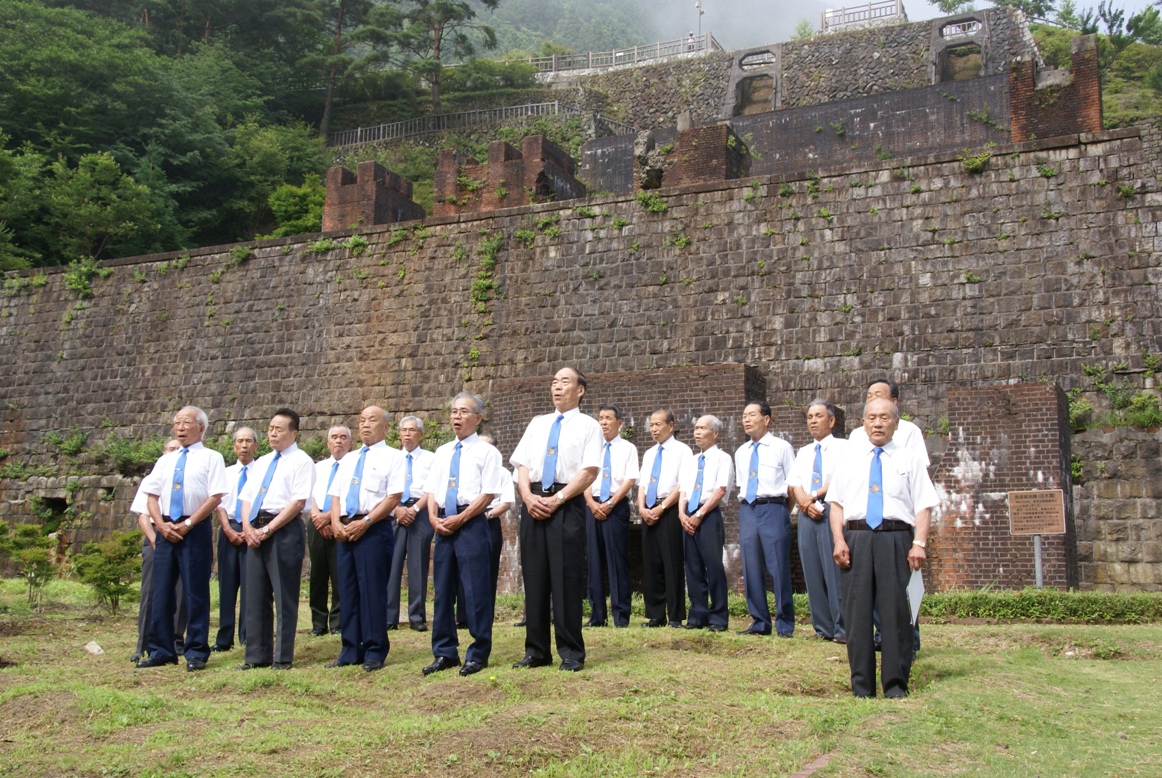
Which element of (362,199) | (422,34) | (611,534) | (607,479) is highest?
(422,34)

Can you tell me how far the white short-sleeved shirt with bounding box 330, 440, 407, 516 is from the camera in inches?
302

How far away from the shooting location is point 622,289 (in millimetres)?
15977

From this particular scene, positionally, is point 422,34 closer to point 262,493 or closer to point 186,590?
point 262,493

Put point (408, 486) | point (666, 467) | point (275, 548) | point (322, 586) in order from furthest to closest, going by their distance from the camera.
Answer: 1. point (322, 586)
2. point (408, 486)
3. point (666, 467)
4. point (275, 548)

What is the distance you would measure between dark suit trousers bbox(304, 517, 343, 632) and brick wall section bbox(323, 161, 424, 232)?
9.90 metres

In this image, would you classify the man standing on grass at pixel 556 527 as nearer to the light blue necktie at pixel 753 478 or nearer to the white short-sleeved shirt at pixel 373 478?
the white short-sleeved shirt at pixel 373 478

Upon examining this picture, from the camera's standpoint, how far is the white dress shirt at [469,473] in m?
7.03

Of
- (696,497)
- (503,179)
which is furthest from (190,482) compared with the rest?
(503,179)

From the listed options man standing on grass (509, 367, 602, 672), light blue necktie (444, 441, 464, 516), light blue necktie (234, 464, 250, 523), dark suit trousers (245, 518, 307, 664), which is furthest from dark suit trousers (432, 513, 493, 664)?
light blue necktie (234, 464, 250, 523)

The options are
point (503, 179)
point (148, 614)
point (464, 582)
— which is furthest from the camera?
point (503, 179)

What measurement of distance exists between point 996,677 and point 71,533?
1669 cm

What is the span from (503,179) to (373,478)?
11.5m

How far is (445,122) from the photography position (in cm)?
4422

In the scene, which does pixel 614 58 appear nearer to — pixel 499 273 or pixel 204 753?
pixel 499 273
